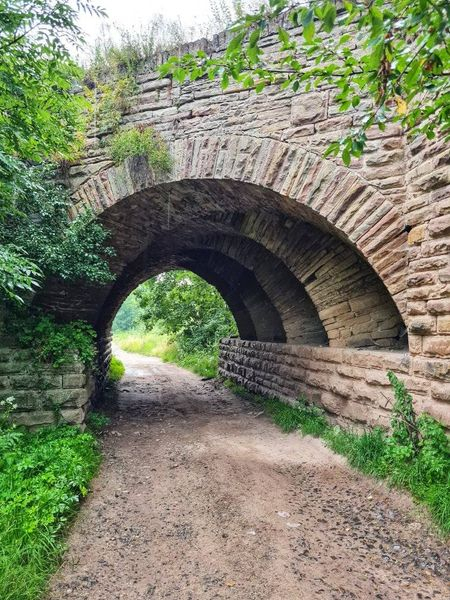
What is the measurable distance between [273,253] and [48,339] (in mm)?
3157

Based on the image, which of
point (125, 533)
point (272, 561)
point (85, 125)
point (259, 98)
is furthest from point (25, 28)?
point (272, 561)

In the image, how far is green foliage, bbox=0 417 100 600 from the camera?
2129 millimetres

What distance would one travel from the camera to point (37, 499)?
277 cm

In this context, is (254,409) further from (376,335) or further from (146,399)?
(376,335)

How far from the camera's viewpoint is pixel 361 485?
131 inches

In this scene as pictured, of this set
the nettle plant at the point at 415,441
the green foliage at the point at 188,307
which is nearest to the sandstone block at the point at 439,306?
the nettle plant at the point at 415,441

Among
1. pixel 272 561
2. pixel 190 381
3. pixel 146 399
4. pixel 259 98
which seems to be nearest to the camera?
pixel 272 561

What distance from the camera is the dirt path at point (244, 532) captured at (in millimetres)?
2164

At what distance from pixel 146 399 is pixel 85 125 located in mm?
5040

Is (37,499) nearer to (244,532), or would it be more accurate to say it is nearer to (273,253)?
(244,532)

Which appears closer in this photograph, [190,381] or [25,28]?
[25,28]

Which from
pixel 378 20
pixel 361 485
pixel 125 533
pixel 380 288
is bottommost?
pixel 125 533

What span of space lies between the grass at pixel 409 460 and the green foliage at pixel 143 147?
142 inches

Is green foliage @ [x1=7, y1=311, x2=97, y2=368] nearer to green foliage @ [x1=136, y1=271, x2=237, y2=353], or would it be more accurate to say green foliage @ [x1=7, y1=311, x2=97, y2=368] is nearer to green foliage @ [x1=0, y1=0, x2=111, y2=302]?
green foliage @ [x1=0, y1=0, x2=111, y2=302]
